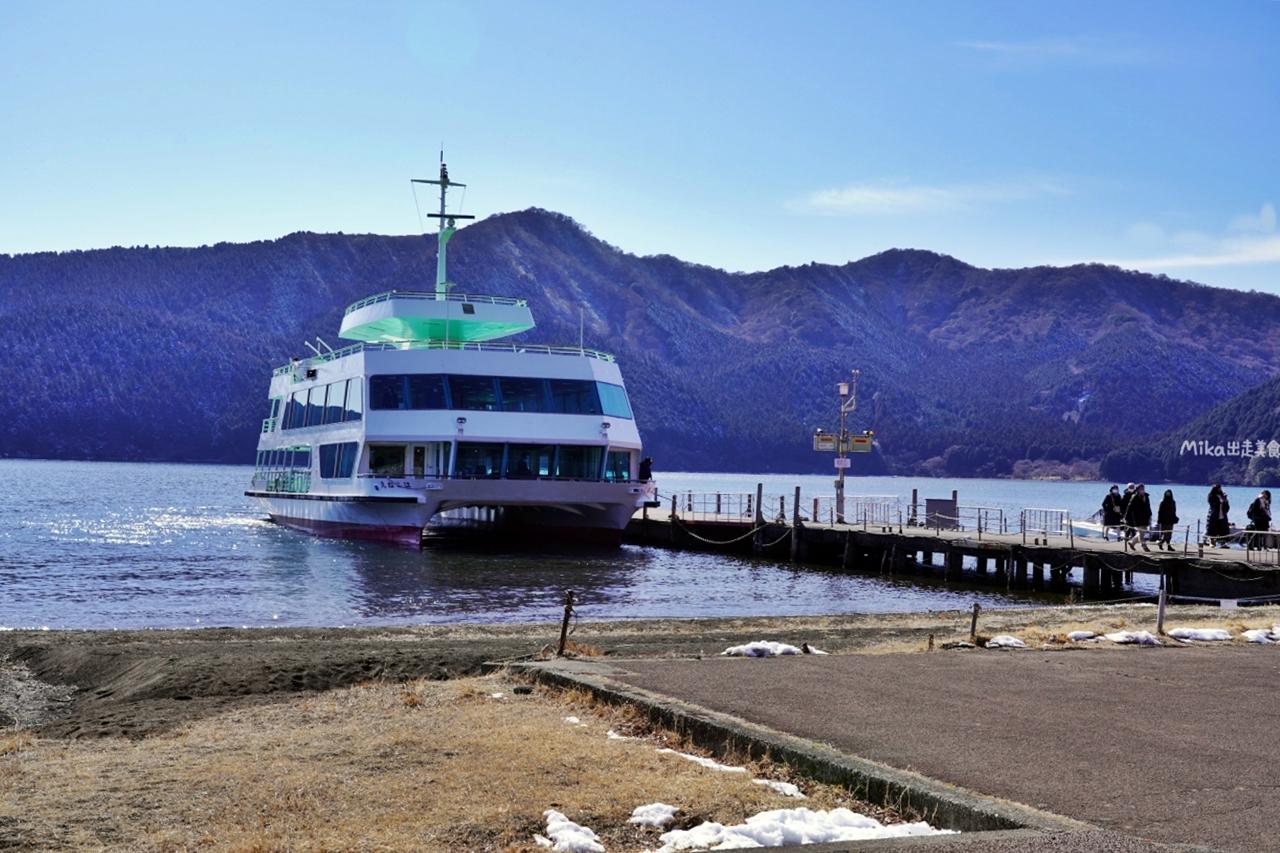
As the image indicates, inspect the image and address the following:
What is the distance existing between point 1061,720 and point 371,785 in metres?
4.75

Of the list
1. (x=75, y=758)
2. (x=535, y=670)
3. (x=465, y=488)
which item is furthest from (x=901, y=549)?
(x=75, y=758)

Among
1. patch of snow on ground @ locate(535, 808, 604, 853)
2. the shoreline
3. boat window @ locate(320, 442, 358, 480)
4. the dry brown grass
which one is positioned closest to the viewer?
patch of snow on ground @ locate(535, 808, 604, 853)

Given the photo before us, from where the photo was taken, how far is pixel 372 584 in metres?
31.0

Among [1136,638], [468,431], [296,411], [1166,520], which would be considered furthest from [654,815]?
[296,411]

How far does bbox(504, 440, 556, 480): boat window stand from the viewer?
37.0 meters

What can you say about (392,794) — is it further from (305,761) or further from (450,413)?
(450,413)

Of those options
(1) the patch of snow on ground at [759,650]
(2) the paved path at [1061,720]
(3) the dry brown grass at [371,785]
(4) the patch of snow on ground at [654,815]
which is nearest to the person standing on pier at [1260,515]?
(2) the paved path at [1061,720]

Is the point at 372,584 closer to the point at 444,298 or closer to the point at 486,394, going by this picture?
the point at 486,394

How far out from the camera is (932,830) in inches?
247

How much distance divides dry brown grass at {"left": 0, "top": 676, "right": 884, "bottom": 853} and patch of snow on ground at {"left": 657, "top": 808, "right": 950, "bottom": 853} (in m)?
0.21

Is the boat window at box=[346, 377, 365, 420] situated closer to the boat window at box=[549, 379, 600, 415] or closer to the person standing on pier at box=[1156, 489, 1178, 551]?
the boat window at box=[549, 379, 600, 415]

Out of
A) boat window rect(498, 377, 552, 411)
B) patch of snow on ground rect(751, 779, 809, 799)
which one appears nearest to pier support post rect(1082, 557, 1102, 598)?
boat window rect(498, 377, 552, 411)

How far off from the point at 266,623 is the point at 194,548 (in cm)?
1970

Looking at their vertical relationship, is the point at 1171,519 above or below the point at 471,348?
below
